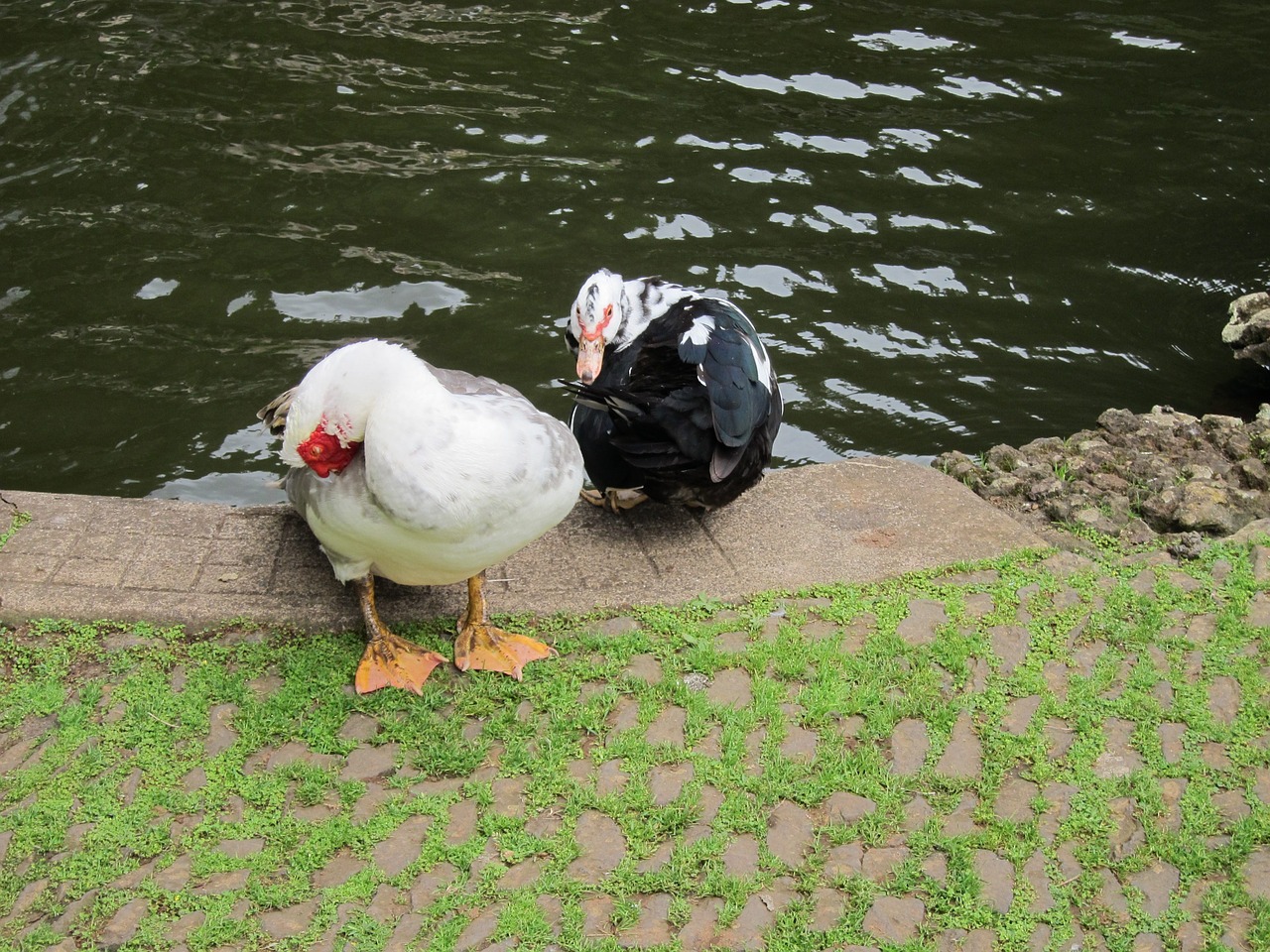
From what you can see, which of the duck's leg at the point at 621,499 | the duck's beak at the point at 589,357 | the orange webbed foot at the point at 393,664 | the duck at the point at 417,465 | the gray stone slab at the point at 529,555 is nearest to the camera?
the duck at the point at 417,465

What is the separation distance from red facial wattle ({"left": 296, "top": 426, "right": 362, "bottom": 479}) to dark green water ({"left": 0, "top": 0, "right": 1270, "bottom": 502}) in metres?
2.54

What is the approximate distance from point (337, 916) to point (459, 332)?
423 centimetres

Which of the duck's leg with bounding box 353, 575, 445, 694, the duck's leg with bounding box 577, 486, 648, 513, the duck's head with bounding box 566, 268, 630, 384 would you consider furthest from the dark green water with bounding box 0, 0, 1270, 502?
the duck's leg with bounding box 353, 575, 445, 694

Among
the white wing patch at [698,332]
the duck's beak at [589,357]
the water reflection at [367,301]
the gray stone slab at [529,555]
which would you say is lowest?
the water reflection at [367,301]

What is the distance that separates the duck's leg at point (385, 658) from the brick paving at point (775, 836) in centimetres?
16

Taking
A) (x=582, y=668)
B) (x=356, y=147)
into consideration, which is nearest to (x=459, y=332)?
(x=356, y=147)

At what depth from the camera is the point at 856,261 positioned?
286 inches

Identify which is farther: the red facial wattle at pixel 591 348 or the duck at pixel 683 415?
the red facial wattle at pixel 591 348

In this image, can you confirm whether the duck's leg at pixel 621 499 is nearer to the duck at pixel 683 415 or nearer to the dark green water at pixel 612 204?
the duck at pixel 683 415

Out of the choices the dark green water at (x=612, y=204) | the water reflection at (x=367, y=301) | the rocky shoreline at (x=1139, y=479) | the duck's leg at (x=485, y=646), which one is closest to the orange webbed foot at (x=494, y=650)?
the duck's leg at (x=485, y=646)

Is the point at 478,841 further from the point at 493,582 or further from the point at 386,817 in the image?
the point at 493,582

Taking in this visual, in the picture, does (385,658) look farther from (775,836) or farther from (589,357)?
(589,357)

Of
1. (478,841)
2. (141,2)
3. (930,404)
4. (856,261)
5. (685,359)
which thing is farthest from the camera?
(141,2)

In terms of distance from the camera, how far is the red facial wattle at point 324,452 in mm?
3227
